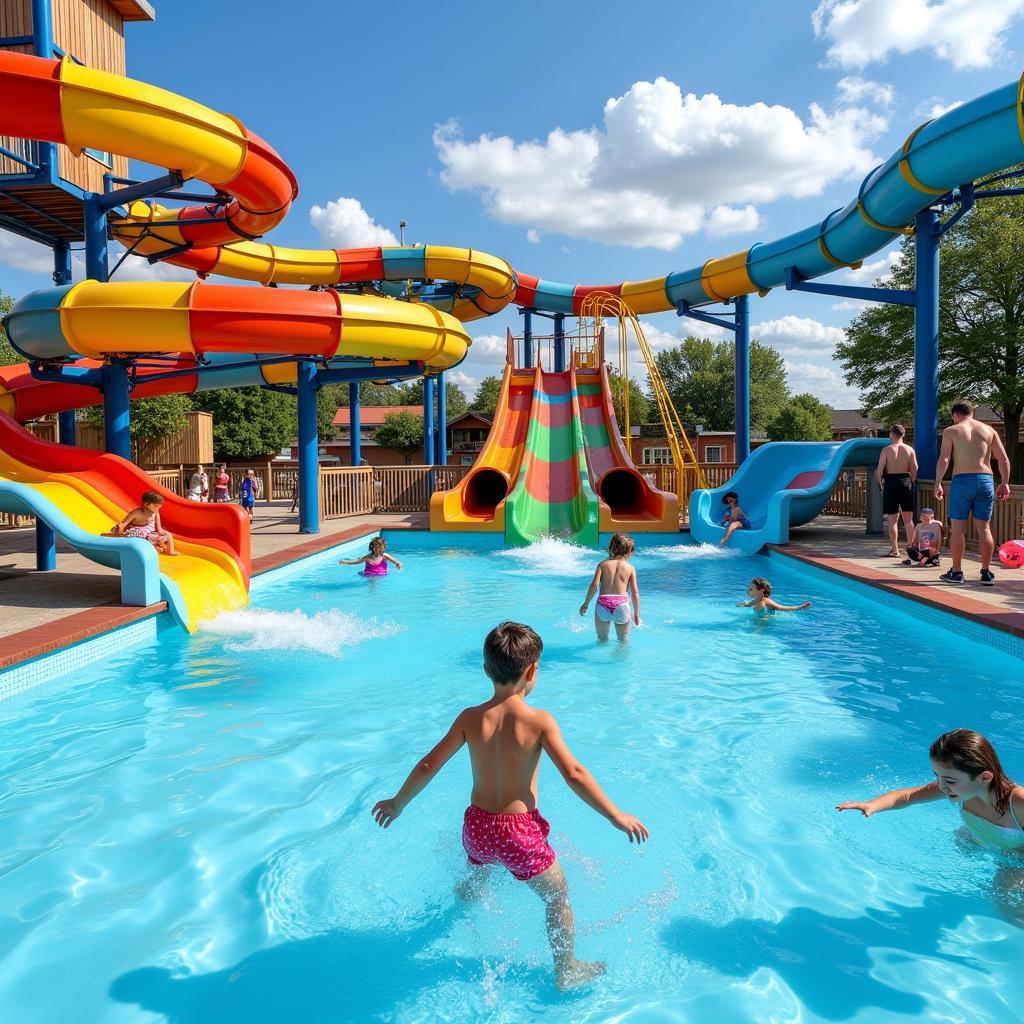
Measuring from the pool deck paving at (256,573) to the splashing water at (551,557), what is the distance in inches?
105

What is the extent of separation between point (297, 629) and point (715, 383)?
218 feet

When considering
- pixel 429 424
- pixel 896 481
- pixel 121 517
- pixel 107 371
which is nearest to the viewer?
pixel 121 517

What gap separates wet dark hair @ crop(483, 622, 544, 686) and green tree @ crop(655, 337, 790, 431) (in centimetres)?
6486

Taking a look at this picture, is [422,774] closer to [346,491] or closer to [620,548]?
[620,548]

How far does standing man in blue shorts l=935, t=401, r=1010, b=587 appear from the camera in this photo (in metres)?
7.14

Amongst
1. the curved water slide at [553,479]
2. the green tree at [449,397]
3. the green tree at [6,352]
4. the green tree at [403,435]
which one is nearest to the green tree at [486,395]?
the green tree at [449,397]

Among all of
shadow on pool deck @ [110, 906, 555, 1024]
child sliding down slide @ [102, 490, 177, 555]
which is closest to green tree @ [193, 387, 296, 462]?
child sliding down slide @ [102, 490, 177, 555]

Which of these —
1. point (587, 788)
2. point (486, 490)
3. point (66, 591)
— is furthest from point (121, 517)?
point (486, 490)

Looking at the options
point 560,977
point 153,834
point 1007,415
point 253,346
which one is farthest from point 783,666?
point 1007,415

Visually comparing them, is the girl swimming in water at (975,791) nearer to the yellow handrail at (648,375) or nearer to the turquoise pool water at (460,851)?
the turquoise pool water at (460,851)

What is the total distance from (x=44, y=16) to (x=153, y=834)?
9.47 m

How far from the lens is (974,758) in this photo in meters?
2.50

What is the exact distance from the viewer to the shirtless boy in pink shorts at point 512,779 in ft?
7.36

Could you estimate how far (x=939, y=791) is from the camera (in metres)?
2.69
